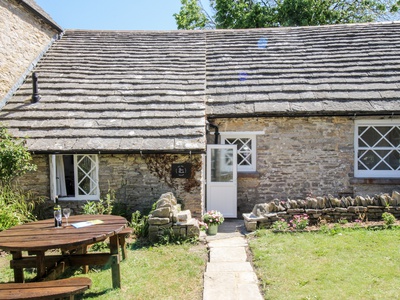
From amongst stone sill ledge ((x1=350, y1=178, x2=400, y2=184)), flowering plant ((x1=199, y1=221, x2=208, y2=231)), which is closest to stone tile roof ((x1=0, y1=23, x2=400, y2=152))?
flowering plant ((x1=199, y1=221, x2=208, y2=231))

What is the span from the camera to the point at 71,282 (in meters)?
4.14

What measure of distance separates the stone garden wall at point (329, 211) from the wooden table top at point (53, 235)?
3.64 metres

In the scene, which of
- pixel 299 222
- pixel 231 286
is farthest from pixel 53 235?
pixel 299 222

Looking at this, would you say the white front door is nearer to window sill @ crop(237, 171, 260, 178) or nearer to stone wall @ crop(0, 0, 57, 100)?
window sill @ crop(237, 171, 260, 178)

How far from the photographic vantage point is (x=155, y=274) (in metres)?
5.62

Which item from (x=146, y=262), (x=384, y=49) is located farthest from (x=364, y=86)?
(x=146, y=262)

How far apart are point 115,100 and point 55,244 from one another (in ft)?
20.0

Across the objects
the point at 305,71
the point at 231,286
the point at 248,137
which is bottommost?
the point at 231,286

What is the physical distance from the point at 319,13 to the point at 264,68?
14.8 m

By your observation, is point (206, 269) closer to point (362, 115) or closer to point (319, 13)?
point (362, 115)

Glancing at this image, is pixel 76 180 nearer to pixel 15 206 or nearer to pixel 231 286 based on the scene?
pixel 15 206

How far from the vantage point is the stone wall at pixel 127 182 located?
28.0 feet

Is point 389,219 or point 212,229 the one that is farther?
point 212,229

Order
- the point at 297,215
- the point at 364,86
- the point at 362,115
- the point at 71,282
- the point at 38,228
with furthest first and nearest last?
1. the point at 364,86
2. the point at 362,115
3. the point at 297,215
4. the point at 38,228
5. the point at 71,282
